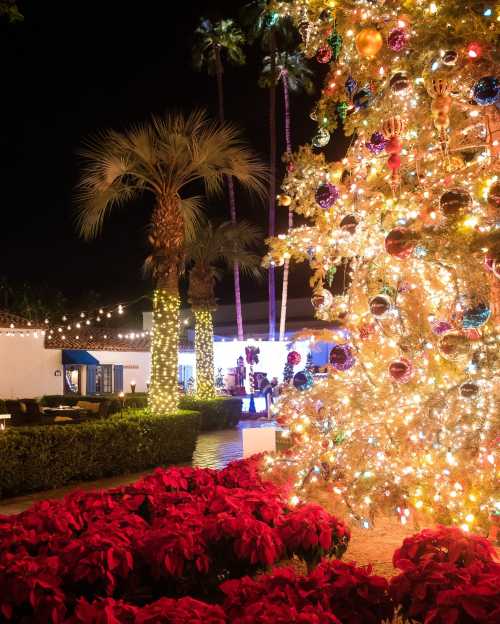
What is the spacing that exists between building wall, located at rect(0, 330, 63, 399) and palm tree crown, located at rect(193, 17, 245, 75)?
12.8 metres

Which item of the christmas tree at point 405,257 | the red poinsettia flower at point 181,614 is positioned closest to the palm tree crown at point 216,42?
the christmas tree at point 405,257

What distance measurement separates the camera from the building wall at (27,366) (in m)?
23.2

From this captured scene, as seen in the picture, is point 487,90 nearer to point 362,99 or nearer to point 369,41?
point 369,41

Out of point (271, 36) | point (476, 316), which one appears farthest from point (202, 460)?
point (271, 36)

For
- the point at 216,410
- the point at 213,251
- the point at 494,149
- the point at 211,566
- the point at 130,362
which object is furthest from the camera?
the point at 130,362

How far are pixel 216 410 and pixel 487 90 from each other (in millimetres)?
14707

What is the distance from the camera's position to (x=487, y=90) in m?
4.29

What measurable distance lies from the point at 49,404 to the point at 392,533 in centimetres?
1747

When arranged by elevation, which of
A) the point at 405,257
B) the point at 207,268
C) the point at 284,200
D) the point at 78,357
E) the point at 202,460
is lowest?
the point at 202,460

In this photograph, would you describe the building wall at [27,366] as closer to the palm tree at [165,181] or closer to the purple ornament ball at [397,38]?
the palm tree at [165,181]

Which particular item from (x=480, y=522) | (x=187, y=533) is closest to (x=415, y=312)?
(x=480, y=522)

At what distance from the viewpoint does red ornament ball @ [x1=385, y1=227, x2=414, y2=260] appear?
439 centimetres

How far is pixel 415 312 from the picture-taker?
5750mm

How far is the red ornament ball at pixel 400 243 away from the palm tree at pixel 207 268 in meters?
14.6
